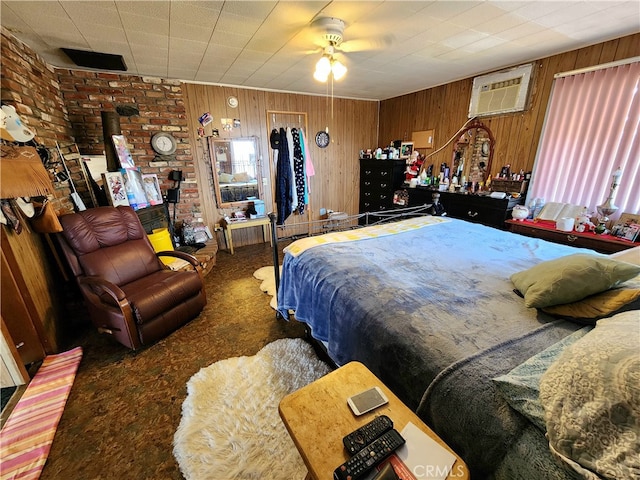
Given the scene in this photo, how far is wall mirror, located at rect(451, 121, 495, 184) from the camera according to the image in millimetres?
3525

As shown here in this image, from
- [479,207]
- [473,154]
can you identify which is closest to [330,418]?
[479,207]

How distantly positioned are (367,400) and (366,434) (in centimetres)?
12

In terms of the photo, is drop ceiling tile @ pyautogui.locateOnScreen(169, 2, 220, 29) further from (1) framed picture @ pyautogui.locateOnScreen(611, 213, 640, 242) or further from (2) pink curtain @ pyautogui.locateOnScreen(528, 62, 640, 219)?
(1) framed picture @ pyautogui.locateOnScreen(611, 213, 640, 242)

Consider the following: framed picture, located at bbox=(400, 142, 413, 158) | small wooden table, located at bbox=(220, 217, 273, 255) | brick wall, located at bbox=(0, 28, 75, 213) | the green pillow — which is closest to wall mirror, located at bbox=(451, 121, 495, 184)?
framed picture, located at bbox=(400, 142, 413, 158)

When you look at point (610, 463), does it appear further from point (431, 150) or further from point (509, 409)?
point (431, 150)

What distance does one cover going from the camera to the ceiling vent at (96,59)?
245 cm

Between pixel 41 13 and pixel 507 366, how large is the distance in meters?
3.34

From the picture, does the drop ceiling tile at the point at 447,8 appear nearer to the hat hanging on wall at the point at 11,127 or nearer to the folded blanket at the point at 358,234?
the folded blanket at the point at 358,234

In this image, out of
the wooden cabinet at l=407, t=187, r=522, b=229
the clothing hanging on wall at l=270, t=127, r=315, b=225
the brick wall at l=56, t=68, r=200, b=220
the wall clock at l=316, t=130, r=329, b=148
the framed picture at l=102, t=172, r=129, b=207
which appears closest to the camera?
the framed picture at l=102, t=172, r=129, b=207

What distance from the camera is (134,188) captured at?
3.02 metres

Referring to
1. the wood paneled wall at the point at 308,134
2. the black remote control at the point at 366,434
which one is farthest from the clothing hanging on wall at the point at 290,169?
the black remote control at the point at 366,434

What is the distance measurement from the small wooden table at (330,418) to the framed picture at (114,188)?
115 inches

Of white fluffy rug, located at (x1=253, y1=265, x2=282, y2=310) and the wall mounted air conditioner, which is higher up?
the wall mounted air conditioner

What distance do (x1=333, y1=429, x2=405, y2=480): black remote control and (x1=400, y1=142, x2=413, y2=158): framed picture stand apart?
4538mm
